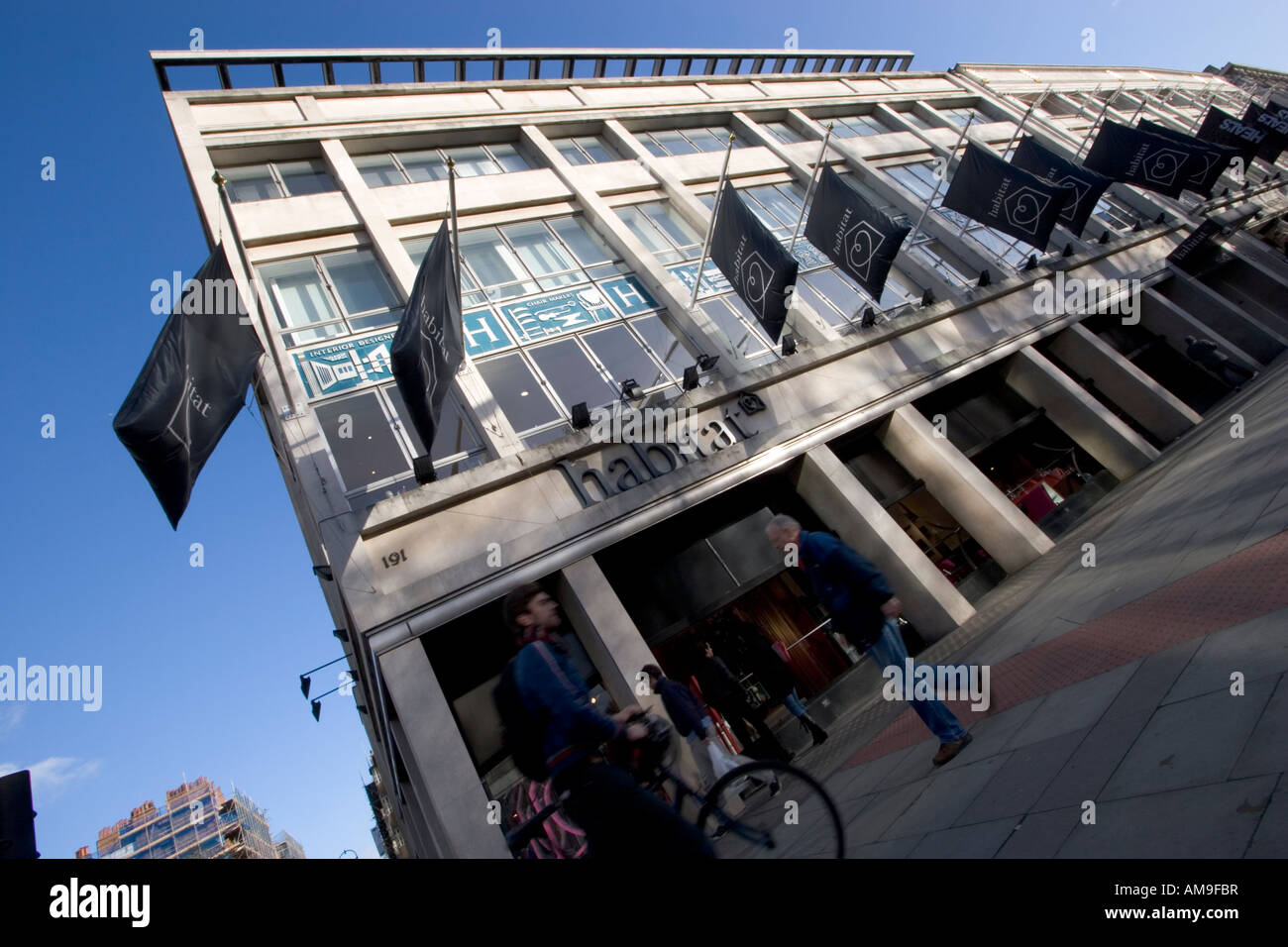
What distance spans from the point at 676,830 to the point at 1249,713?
3237mm

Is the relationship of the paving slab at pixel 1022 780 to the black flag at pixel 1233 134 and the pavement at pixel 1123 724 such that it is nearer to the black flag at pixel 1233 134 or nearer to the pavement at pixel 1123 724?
the pavement at pixel 1123 724

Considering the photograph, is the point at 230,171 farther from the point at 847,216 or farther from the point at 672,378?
the point at 847,216

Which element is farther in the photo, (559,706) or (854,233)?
(854,233)

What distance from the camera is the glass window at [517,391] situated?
1152 cm

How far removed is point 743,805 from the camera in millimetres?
4688

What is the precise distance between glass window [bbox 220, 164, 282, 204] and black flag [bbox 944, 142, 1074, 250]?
16.3 metres

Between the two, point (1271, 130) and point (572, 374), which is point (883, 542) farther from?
point (1271, 130)

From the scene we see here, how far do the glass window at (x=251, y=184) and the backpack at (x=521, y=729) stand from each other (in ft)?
47.0

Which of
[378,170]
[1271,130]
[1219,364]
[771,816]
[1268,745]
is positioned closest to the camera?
[1268,745]

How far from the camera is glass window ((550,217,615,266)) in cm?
1493

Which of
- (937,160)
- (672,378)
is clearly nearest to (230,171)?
(672,378)

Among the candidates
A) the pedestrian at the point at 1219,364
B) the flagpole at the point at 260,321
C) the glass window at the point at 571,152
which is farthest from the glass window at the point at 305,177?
the pedestrian at the point at 1219,364

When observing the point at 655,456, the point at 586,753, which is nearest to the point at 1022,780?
the point at 586,753

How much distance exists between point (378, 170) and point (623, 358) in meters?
8.45
